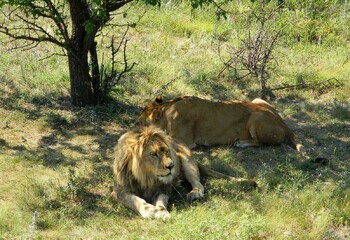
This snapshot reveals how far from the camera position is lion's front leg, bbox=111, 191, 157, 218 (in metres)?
4.89

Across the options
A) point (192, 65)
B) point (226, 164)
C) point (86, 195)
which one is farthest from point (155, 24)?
point (86, 195)

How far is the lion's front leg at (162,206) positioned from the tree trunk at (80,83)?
10.3ft

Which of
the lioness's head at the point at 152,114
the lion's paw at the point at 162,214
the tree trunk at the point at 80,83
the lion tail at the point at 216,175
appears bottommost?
the lion tail at the point at 216,175

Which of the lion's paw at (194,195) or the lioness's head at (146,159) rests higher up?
the lioness's head at (146,159)

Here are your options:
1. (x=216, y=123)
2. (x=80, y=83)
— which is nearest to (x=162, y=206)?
(x=216, y=123)

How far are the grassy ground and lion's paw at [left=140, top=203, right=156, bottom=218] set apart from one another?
98mm

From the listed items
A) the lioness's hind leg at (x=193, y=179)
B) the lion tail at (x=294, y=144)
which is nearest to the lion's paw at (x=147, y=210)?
the lioness's hind leg at (x=193, y=179)

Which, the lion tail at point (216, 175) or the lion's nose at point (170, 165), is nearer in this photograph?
the lion's nose at point (170, 165)

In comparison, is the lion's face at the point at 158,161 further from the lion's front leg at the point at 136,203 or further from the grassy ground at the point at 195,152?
the grassy ground at the point at 195,152

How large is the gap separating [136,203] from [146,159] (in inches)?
16.4

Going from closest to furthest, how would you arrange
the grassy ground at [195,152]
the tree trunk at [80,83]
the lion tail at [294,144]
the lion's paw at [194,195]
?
the grassy ground at [195,152] → the lion's paw at [194,195] → the lion tail at [294,144] → the tree trunk at [80,83]

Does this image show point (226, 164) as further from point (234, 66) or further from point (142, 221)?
point (234, 66)

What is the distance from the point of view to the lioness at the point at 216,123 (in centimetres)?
700

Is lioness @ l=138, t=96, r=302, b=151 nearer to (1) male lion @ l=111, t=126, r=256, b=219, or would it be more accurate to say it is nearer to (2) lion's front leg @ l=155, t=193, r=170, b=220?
(1) male lion @ l=111, t=126, r=256, b=219
